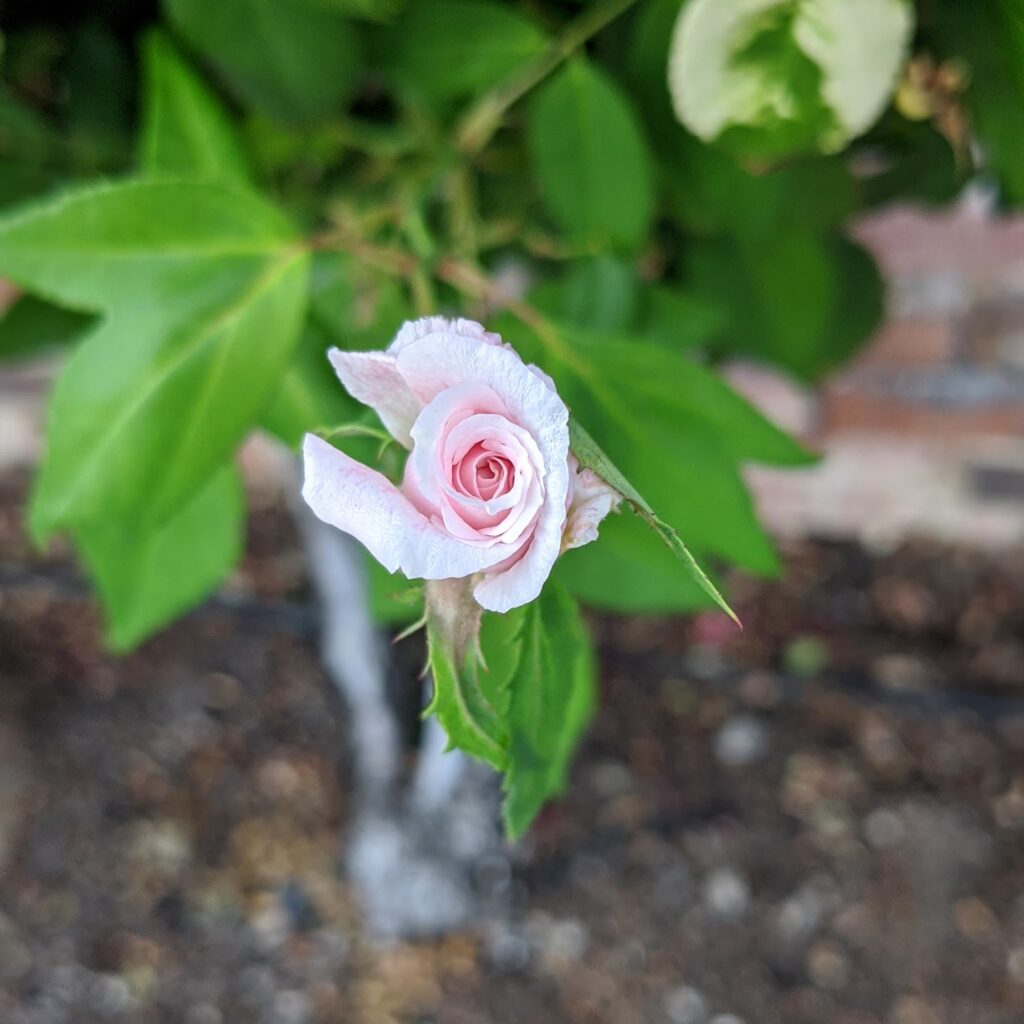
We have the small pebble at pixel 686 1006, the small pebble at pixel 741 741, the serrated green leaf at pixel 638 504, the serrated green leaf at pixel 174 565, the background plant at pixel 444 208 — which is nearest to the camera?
the serrated green leaf at pixel 638 504

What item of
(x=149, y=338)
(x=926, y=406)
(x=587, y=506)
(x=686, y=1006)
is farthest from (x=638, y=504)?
(x=926, y=406)

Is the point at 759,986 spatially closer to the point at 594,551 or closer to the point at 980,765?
the point at 980,765

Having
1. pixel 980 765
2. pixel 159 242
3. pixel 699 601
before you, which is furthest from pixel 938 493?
pixel 159 242

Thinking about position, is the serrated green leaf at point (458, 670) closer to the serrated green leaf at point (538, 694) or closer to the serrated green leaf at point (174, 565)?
the serrated green leaf at point (538, 694)

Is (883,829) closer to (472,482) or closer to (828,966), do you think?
(828,966)

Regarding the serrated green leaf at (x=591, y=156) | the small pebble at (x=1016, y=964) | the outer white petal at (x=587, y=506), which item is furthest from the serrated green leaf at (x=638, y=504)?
the small pebble at (x=1016, y=964)

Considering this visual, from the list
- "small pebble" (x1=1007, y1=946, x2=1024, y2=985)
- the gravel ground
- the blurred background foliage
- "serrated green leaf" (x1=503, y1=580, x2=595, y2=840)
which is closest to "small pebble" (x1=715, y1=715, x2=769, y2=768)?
the gravel ground
